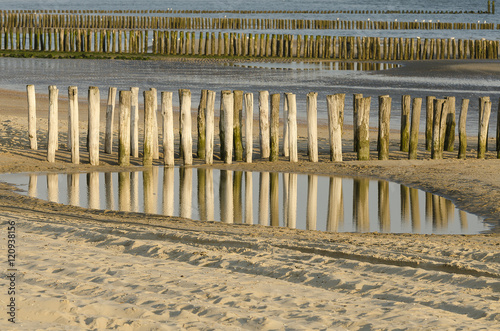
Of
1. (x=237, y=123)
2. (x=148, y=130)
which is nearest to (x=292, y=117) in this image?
(x=237, y=123)

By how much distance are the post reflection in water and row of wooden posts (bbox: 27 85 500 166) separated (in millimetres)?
1582

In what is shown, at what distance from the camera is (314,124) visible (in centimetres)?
1271

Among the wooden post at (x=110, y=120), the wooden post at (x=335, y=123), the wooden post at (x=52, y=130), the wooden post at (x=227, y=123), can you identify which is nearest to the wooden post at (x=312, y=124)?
the wooden post at (x=335, y=123)

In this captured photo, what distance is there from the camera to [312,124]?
12719 millimetres

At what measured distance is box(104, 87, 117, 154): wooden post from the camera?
12750mm

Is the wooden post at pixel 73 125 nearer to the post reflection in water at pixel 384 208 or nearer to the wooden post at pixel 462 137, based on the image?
the post reflection in water at pixel 384 208

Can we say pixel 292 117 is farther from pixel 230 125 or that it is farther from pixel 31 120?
pixel 31 120

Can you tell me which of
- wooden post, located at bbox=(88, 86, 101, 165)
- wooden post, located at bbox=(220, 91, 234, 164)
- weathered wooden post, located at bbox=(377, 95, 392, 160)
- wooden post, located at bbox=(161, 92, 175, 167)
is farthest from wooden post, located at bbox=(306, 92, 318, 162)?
wooden post, located at bbox=(88, 86, 101, 165)

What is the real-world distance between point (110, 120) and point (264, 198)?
346cm

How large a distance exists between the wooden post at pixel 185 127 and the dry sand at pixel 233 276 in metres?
3.22

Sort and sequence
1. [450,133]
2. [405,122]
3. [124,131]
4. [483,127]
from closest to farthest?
[124,131] → [483,127] → [405,122] → [450,133]

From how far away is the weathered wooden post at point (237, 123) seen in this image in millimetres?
12742

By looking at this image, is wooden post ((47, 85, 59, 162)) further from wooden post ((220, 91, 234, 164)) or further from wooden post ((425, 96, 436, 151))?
wooden post ((425, 96, 436, 151))

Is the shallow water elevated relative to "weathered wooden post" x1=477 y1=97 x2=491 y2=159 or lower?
lower
